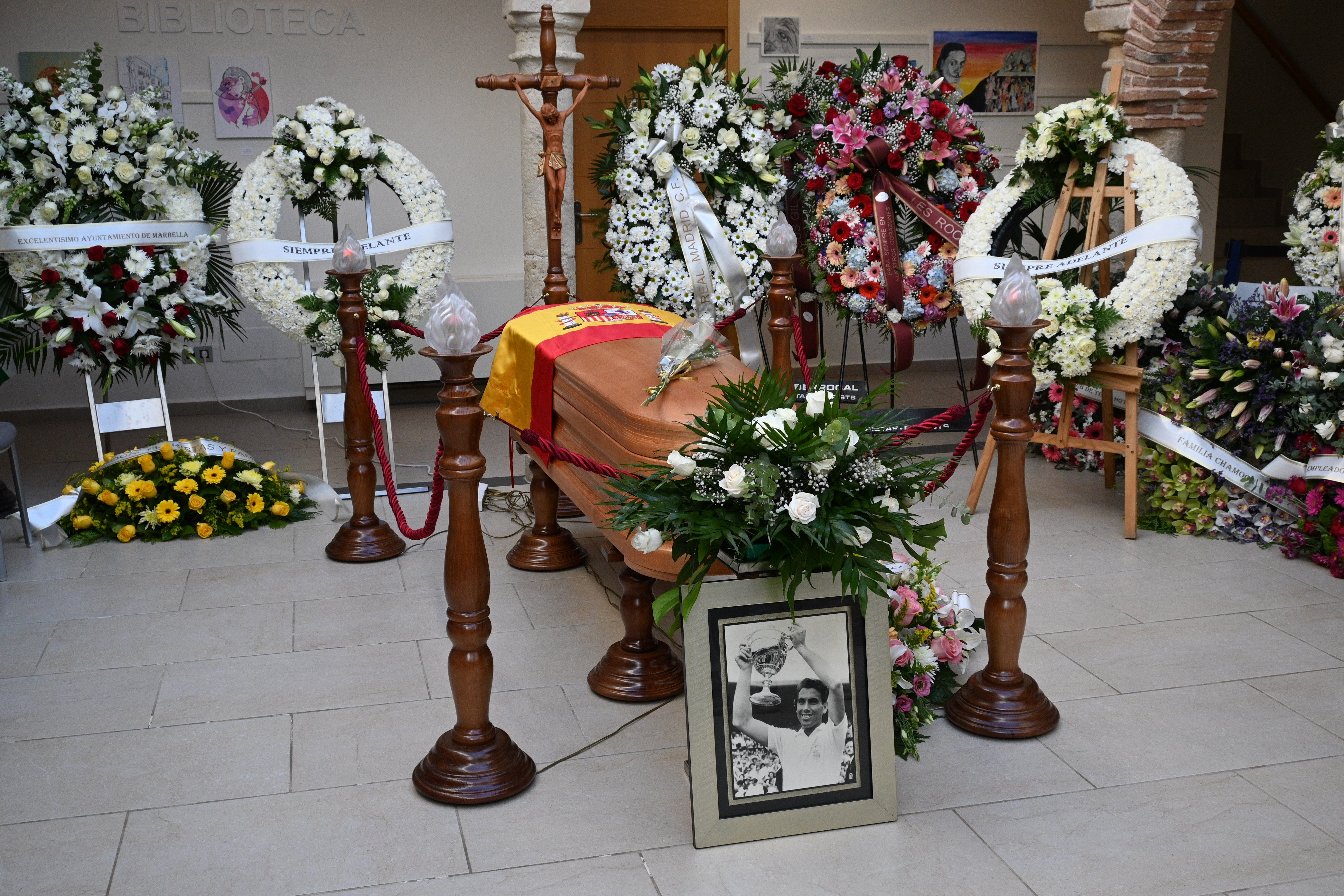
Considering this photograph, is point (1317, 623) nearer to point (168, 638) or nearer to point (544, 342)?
point (544, 342)

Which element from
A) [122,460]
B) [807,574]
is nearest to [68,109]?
[122,460]

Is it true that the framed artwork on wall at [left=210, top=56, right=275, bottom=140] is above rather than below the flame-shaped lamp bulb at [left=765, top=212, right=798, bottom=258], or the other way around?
above

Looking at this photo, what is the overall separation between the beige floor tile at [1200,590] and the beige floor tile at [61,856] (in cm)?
319

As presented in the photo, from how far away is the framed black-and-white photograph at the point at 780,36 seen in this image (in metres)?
7.99

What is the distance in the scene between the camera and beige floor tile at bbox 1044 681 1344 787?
3035 mm

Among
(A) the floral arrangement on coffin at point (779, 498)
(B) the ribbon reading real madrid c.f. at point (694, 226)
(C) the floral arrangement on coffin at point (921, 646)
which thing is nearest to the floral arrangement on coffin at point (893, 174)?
(B) the ribbon reading real madrid c.f. at point (694, 226)

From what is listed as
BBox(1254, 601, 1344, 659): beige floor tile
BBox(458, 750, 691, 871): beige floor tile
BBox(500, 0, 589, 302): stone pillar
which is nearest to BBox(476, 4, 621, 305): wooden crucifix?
BBox(500, 0, 589, 302): stone pillar

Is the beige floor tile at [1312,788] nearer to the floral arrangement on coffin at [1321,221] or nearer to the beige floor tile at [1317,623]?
the beige floor tile at [1317,623]

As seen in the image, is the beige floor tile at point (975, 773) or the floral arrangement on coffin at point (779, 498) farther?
the beige floor tile at point (975, 773)

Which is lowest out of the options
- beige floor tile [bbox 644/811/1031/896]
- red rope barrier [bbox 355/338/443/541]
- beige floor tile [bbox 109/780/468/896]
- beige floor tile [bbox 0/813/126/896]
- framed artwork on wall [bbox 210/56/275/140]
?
beige floor tile [bbox 644/811/1031/896]

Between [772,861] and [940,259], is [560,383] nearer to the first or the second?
[772,861]

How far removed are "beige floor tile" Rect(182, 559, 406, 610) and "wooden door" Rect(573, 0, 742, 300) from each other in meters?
3.60

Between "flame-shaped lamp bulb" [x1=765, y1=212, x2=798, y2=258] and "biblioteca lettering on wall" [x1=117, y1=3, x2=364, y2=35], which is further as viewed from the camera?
"biblioteca lettering on wall" [x1=117, y1=3, x2=364, y2=35]

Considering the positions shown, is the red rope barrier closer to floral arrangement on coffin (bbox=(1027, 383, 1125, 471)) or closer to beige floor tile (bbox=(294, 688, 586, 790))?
beige floor tile (bbox=(294, 688, 586, 790))
